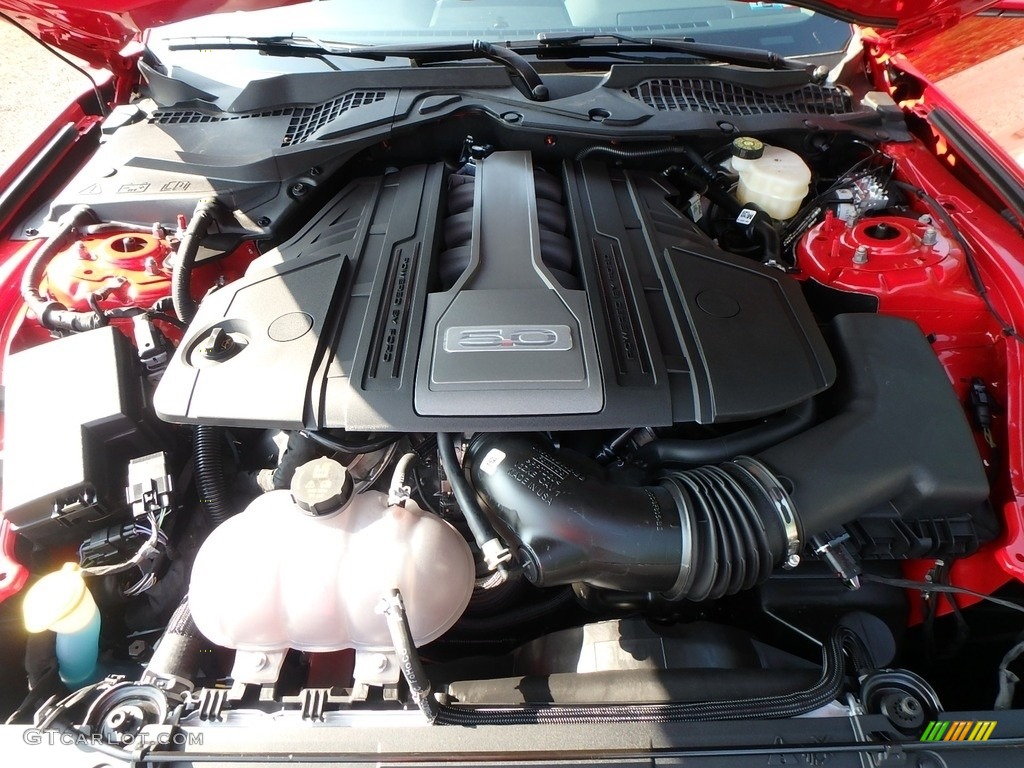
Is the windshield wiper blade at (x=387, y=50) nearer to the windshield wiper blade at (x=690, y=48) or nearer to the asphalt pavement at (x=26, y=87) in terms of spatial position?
the windshield wiper blade at (x=690, y=48)

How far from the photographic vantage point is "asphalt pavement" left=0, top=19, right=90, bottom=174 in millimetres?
3199

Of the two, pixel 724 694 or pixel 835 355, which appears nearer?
pixel 724 694

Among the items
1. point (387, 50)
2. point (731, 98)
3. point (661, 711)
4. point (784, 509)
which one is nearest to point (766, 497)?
point (784, 509)

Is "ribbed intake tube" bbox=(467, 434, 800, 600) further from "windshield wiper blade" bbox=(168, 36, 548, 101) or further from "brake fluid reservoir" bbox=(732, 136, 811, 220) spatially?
"windshield wiper blade" bbox=(168, 36, 548, 101)

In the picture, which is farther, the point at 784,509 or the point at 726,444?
the point at 726,444

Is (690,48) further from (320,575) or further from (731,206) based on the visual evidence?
(320,575)

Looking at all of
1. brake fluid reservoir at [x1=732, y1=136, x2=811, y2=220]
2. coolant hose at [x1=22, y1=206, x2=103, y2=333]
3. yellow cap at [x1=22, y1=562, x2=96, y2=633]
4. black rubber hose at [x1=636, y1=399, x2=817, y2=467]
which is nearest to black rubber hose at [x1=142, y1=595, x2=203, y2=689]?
yellow cap at [x1=22, y1=562, x2=96, y2=633]

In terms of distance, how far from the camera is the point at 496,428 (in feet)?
2.57

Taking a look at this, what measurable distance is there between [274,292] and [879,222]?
1033 millimetres

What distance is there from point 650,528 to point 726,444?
0.20 metres

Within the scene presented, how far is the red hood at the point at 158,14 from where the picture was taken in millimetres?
1181

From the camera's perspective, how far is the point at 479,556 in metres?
1.03

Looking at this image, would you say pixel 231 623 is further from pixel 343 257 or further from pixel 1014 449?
pixel 1014 449

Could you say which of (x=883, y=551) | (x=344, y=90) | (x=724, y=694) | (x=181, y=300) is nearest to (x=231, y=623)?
(x=181, y=300)
